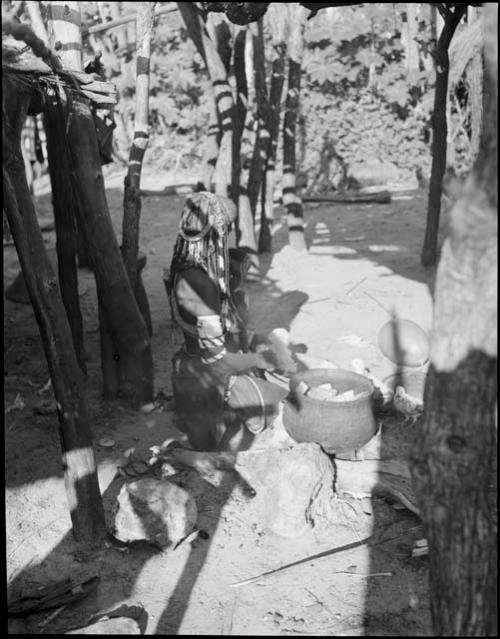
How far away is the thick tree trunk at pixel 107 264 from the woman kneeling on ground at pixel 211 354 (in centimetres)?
44

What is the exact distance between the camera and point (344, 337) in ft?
24.1

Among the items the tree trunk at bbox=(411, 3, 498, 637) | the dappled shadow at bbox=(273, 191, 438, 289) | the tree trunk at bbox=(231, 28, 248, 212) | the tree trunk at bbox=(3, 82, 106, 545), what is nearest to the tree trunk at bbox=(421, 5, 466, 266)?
the dappled shadow at bbox=(273, 191, 438, 289)

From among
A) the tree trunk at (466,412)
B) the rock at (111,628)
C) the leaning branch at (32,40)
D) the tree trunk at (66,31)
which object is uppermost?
the tree trunk at (66,31)

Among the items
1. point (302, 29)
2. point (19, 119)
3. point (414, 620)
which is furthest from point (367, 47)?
point (414, 620)

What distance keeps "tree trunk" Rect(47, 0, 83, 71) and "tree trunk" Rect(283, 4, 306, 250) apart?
4.89 m

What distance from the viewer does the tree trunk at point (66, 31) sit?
507 centimetres

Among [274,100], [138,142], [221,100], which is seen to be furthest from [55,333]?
[274,100]

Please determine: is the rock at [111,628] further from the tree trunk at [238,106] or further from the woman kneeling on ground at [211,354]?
the tree trunk at [238,106]

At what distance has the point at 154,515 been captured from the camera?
14.4 ft

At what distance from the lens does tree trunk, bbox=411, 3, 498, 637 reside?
2.05m

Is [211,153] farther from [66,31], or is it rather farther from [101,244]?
[66,31]

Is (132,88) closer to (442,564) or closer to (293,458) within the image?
(293,458)

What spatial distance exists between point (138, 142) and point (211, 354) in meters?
2.02

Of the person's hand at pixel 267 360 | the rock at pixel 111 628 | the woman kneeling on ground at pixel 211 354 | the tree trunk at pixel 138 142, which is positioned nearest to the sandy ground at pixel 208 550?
the rock at pixel 111 628
